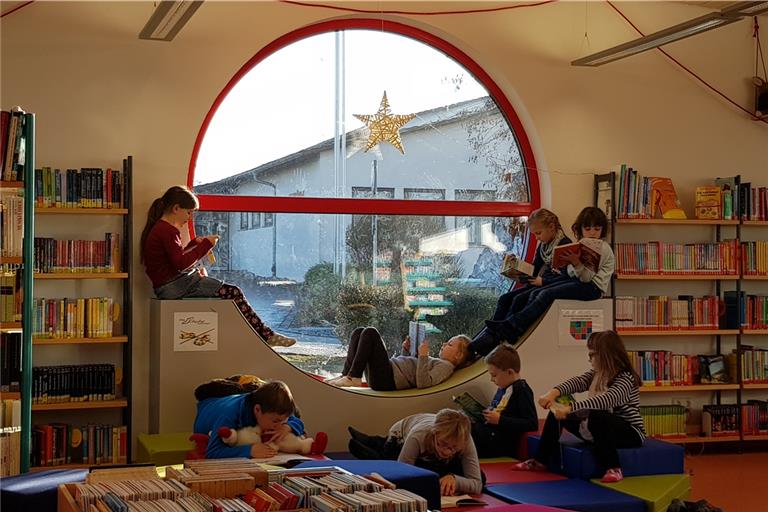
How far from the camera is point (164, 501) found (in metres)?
2.91

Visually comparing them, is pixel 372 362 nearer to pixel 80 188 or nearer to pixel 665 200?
pixel 80 188

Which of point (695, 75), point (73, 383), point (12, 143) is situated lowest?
point (73, 383)

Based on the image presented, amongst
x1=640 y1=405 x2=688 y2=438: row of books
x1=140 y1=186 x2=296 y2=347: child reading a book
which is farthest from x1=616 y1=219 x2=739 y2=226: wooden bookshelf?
x1=140 y1=186 x2=296 y2=347: child reading a book

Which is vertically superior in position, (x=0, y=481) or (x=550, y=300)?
(x=550, y=300)

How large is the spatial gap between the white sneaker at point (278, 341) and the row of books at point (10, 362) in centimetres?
190

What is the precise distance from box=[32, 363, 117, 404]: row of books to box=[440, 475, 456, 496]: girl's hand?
2.35m

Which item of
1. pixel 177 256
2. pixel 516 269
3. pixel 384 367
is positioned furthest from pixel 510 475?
pixel 177 256

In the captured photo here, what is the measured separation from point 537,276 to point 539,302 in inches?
13.0

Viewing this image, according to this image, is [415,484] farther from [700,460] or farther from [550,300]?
[700,460]

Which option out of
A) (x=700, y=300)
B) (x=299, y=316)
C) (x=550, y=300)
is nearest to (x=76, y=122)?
(x=299, y=316)

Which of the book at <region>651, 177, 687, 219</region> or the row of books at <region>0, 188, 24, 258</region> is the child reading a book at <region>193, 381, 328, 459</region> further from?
the book at <region>651, 177, 687, 219</region>

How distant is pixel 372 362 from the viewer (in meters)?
6.85

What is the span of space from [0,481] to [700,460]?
514 centimetres

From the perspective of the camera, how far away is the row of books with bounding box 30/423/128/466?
234 inches
